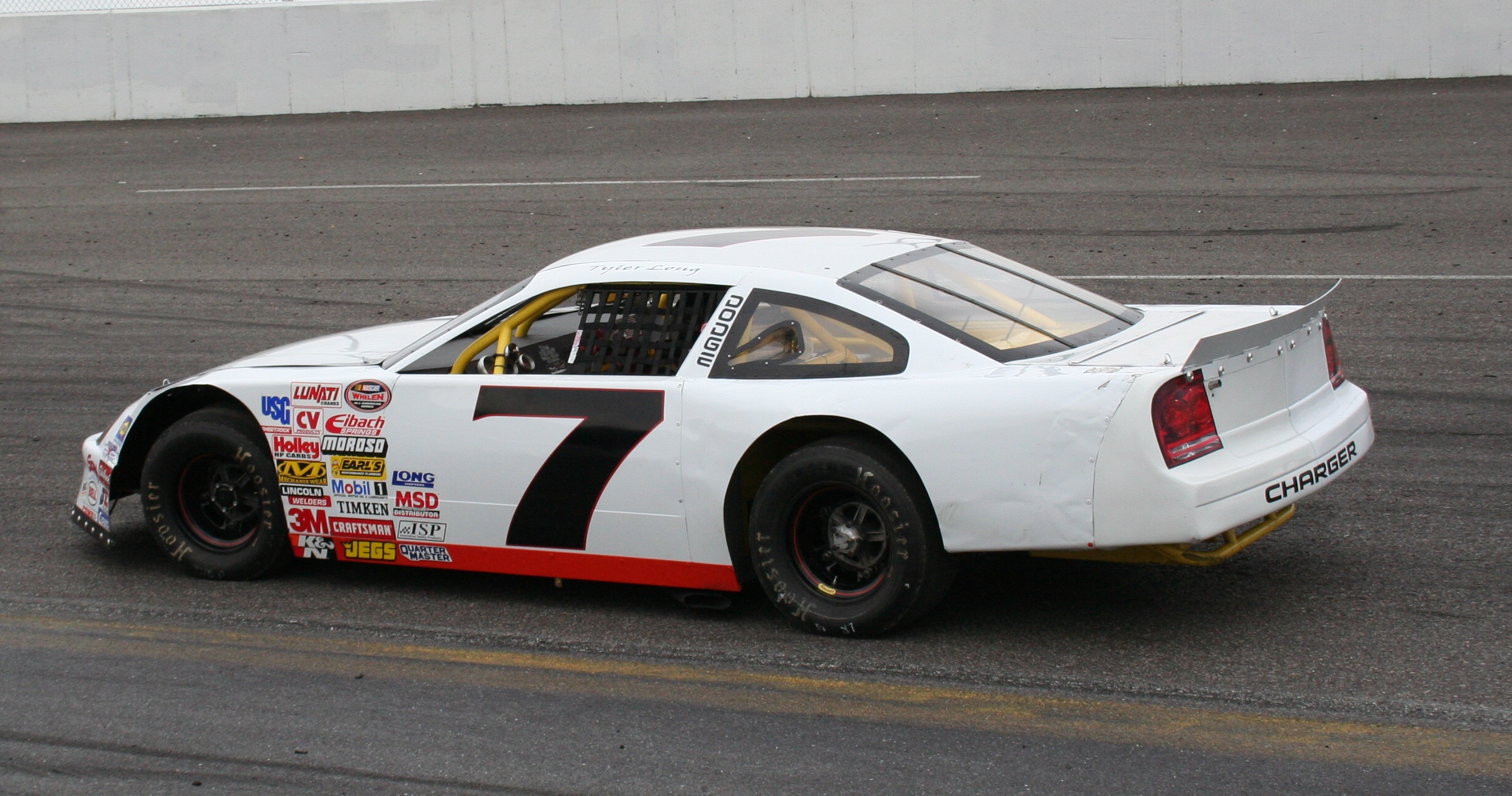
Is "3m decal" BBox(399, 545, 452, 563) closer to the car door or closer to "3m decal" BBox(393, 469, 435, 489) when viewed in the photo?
the car door

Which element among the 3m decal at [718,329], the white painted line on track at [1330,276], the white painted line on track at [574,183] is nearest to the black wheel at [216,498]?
the 3m decal at [718,329]

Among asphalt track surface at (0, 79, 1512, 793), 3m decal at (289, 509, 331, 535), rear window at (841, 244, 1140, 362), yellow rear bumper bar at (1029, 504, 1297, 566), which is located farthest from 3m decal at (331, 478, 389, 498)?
yellow rear bumper bar at (1029, 504, 1297, 566)

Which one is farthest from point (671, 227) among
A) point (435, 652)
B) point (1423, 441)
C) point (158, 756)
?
point (158, 756)

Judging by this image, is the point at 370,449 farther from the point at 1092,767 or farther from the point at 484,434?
the point at 1092,767

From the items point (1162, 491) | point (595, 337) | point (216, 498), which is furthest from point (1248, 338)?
point (216, 498)

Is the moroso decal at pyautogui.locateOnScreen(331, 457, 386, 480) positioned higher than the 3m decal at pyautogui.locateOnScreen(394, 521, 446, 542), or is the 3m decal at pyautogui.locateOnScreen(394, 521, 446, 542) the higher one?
the moroso decal at pyautogui.locateOnScreen(331, 457, 386, 480)

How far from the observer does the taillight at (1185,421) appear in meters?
4.15

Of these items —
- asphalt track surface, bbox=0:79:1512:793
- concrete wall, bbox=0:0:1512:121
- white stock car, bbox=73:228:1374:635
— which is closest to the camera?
asphalt track surface, bbox=0:79:1512:793

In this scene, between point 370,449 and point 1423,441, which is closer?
point 370,449

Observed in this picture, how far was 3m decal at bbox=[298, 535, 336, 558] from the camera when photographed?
5.37m

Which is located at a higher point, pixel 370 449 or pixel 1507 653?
pixel 370 449

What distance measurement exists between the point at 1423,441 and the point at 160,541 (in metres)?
5.40

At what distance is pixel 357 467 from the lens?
205 inches

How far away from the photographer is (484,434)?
196 inches
